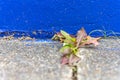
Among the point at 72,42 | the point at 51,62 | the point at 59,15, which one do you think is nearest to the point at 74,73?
the point at 51,62

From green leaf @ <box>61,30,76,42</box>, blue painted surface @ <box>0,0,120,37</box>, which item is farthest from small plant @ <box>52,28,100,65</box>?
blue painted surface @ <box>0,0,120,37</box>

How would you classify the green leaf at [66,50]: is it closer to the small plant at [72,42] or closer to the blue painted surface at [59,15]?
the small plant at [72,42]

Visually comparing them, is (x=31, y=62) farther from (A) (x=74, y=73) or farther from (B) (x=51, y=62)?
(A) (x=74, y=73)

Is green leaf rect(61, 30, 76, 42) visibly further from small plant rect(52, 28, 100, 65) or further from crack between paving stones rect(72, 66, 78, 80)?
crack between paving stones rect(72, 66, 78, 80)

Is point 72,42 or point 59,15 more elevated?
point 59,15

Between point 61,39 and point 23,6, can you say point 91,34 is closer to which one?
point 61,39
